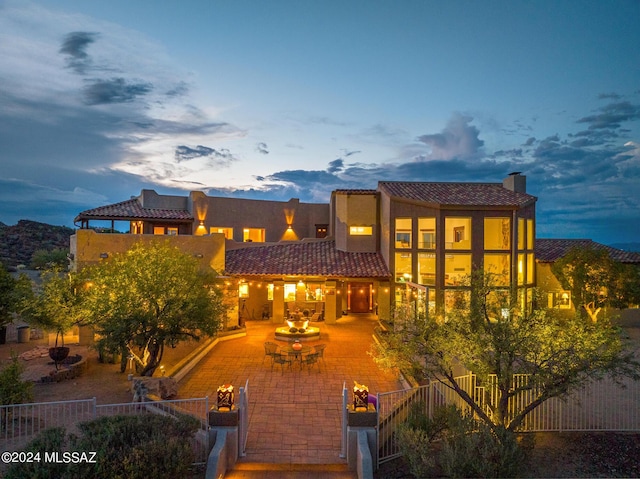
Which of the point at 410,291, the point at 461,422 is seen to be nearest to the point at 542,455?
the point at 461,422

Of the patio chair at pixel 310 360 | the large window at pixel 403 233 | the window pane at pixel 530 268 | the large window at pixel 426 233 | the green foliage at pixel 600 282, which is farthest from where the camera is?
the large window at pixel 403 233

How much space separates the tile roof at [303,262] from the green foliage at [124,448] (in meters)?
14.2

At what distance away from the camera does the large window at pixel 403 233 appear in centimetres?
2309

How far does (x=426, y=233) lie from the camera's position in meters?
23.0

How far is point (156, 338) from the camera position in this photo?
12383mm

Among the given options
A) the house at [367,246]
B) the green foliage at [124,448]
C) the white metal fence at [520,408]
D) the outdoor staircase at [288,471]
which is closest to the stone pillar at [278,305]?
the house at [367,246]

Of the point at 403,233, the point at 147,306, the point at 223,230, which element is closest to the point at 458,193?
the point at 403,233

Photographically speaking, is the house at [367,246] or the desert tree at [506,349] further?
the house at [367,246]

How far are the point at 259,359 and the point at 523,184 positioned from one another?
61.9ft

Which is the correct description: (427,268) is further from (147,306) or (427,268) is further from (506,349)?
(147,306)

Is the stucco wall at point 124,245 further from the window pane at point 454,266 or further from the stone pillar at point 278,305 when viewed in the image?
the window pane at point 454,266

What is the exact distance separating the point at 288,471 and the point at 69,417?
5.95 metres

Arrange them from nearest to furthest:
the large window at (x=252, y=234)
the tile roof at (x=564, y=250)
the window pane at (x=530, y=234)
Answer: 1. the window pane at (x=530, y=234)
2. the tile roof at (x=564, y=250)
3. the large window at (x=252, y=234)

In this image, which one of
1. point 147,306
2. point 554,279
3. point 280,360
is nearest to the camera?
point 147,306
